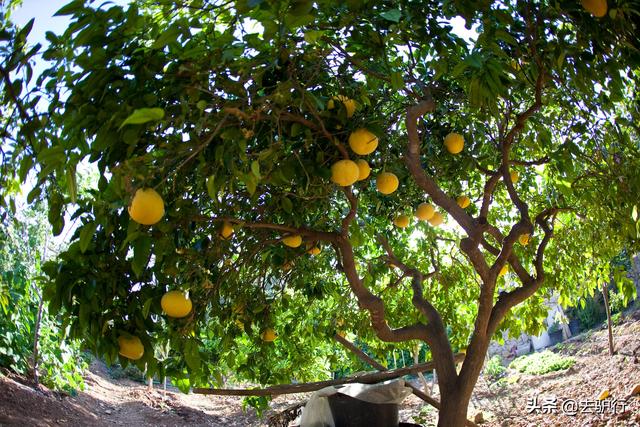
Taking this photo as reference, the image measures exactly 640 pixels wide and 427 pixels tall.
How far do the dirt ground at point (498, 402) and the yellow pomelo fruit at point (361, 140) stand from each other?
3.65 metres

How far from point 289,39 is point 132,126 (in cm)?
61

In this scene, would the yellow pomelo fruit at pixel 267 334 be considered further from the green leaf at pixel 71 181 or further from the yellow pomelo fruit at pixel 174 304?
the green leaf at pixel 71 181

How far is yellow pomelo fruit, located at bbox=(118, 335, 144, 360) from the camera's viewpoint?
1.69 m

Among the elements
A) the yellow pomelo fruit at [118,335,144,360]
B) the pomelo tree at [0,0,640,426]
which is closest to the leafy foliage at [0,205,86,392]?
the pomelo tree at [0,0,640,426]

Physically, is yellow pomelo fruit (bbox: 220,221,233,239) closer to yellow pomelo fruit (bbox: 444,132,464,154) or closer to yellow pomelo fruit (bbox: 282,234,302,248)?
yellow pomelo fruit (bbox: 282,234,302,248)

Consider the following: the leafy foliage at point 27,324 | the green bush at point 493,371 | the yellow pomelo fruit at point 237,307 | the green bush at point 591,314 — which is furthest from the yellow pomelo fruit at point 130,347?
the green bush at point 591,314

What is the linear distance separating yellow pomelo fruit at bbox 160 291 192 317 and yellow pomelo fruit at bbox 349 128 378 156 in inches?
32.7

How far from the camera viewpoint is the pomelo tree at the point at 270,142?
1.48 meters

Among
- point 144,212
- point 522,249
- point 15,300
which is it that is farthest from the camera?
point 15,300

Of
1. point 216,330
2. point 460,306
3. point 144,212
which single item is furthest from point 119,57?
point 460,306

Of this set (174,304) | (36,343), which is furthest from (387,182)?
(36,343)

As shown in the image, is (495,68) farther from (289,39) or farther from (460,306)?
(460,306)

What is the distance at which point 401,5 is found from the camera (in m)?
1.92

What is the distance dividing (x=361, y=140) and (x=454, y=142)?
2.56ft
